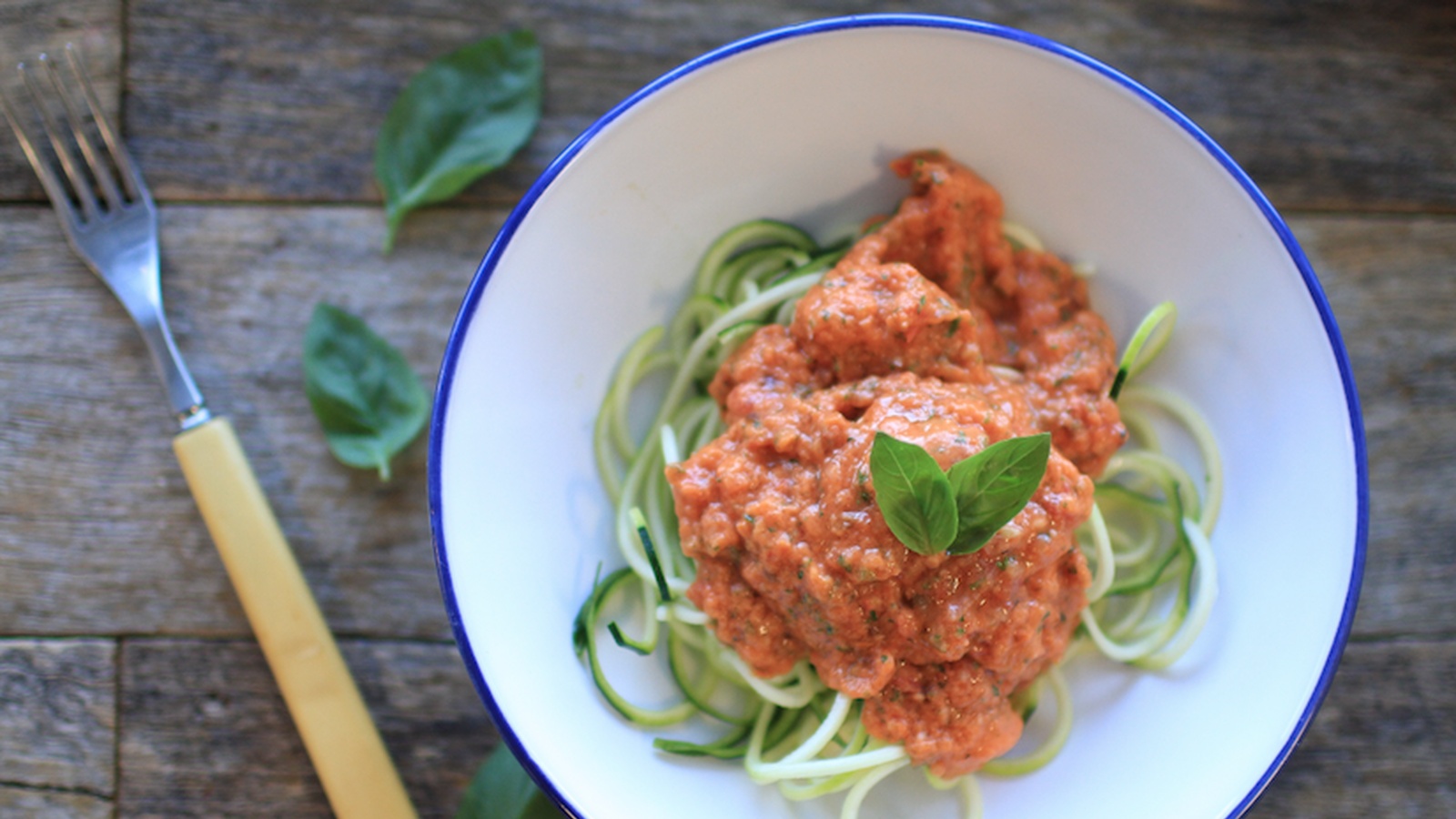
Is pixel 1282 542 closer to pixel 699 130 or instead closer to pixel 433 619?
pixel 699 130

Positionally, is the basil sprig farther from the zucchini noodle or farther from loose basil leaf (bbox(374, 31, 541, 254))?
loose basil leaf (bbox(374, 31, 541, 254))

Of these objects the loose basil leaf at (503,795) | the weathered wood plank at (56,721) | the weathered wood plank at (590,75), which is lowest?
the weathered wood plank at (56,721)

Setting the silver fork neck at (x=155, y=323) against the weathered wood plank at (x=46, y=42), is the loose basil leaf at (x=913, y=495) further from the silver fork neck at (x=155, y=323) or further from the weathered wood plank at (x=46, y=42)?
the weathered wood plank at (x=46, y=42)

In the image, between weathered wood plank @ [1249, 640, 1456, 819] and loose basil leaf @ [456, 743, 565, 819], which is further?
weathered wood plank @ [1249, 640, 1456, 819]

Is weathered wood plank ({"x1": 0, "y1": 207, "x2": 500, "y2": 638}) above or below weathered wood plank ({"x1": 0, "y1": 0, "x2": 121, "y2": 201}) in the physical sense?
below

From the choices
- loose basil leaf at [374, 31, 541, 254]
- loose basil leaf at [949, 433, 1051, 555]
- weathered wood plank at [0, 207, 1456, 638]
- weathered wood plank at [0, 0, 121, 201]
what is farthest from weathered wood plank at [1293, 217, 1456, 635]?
weathered wood plank at [0, 0, 121, 201]

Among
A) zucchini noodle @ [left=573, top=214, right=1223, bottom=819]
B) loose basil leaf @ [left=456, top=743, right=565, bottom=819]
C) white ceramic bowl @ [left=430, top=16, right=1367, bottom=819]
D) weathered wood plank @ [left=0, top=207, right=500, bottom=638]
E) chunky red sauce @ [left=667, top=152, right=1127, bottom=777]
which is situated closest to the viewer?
chunky red sauce @ [left=667, top=152, right=1127, bottom=777]

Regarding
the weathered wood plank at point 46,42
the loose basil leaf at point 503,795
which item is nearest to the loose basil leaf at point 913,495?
the loose basil leaf at point 503,795
